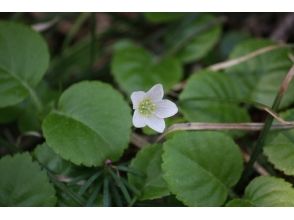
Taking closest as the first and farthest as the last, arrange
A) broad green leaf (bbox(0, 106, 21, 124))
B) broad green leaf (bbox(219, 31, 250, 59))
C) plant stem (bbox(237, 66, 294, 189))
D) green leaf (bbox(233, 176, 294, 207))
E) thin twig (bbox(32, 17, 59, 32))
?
1. green leaf (bbox(233, 176, 294, 207))
2. plant stem (bbox(237, 66, 294, 189))
3. broad green leaf (bbox(0, 106, 21, 124))
4. thin twig (bbox(32, 17, 59, 32))
5. broad green leaf (bbox(219, 31, 250, 59))

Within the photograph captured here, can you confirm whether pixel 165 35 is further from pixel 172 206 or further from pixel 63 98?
pixel 172 206

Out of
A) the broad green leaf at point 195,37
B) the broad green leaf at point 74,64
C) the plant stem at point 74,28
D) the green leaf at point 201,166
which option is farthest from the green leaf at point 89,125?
the plant stem at point 74,28

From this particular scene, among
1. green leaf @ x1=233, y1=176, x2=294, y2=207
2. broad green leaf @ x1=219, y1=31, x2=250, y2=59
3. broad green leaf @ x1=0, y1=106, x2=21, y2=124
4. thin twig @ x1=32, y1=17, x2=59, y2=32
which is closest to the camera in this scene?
green leaf @ x1=233, y1=176, x2=294, y2=207

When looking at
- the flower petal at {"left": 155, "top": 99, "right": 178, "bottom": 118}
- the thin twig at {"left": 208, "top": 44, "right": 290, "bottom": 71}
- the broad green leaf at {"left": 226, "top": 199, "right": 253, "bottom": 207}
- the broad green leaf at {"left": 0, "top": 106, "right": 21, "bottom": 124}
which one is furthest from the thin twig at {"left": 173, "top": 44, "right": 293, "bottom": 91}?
the broad green leaf at {"left": 0, "top": 106, "right": 21, "bottom": 124}

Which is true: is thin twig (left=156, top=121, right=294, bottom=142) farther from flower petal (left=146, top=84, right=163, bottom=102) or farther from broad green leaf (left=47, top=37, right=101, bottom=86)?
broad green leaf (left=47, top=37, right=101, bottom=86)

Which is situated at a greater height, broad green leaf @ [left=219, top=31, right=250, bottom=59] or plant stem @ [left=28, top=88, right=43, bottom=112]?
broad green leaf @ [left=219, top=31, right=250, bottom=59]
